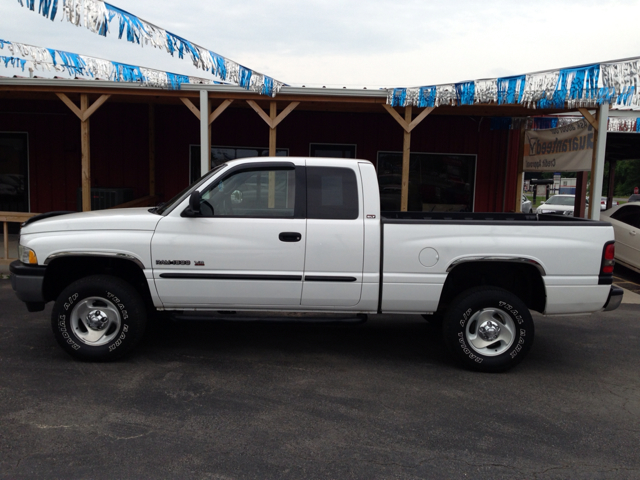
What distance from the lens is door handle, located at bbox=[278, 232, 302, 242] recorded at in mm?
4723

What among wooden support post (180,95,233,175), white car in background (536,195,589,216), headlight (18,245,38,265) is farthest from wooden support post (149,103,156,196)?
white car in background (536,195,589,216)

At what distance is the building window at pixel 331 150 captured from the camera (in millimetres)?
12523

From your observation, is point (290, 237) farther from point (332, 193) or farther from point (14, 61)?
point (14, 61)

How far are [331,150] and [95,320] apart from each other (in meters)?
8.54

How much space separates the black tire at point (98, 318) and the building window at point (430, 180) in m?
8.54

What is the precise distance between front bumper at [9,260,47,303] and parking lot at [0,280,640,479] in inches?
24.0

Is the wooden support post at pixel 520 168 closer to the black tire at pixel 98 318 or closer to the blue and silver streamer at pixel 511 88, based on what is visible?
the blue and silver streamer at pixel 511 88

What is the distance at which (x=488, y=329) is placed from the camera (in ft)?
16.0

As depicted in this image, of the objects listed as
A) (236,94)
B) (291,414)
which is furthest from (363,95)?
(291,414)

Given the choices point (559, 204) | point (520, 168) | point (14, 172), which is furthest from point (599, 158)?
point (559, 204)

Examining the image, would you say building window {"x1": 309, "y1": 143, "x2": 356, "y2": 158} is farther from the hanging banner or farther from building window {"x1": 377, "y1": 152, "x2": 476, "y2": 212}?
the hanging banner

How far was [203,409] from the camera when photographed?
395 cm

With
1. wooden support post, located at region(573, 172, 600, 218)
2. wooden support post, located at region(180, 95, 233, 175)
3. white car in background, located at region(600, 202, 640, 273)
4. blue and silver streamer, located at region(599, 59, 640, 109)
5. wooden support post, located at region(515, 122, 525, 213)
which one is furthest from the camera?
wooden support post, located at region(573, 172, 600, 218)

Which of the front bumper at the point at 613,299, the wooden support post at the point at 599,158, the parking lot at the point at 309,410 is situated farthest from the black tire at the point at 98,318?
the wooden support post at the point at 599,158
